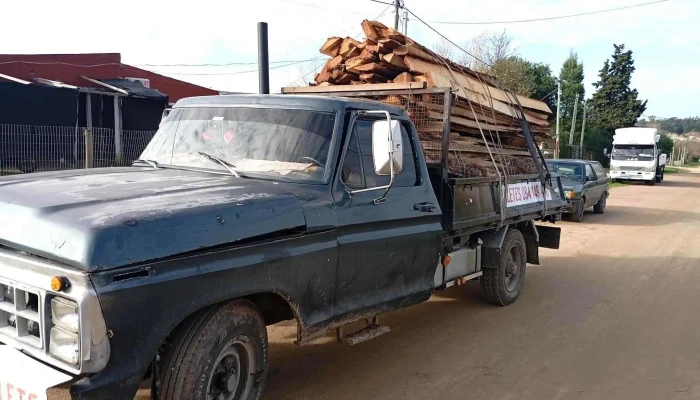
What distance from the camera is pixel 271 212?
342cm

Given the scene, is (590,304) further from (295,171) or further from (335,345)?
(295,171)

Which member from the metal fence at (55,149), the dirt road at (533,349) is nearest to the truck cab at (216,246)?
the dirt road at (533,349)

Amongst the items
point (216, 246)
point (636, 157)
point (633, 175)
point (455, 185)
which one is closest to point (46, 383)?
point (216, 246)

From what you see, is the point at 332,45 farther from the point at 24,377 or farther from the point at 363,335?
the point at 24,377

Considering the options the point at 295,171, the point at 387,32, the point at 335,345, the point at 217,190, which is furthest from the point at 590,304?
the point at 217,190

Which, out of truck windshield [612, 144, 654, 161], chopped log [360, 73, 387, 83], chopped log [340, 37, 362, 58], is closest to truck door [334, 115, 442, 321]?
chopped log [360, 73, 387, 83]

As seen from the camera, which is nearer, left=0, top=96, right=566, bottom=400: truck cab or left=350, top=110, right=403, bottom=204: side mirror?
left=0, top=96, right=566, bottom=400: truck cab

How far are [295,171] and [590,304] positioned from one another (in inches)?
187

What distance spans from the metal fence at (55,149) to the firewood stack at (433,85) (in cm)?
796

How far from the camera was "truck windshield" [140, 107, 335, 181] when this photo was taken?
402 centimetres

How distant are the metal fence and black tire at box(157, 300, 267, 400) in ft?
33.5

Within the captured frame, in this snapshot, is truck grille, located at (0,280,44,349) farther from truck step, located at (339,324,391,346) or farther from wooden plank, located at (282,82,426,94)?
wooden plank, located at (282,82,426,94)

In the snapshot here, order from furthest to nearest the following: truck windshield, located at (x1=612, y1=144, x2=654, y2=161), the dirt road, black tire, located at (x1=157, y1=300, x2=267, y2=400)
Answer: truck windshield, located at (x1=612, y1=144, x2=654, y2=161) → the dirt road → black tire, located at (x1=157, y1=300, x2=267, y2=400)

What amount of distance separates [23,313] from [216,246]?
0.97 metres
